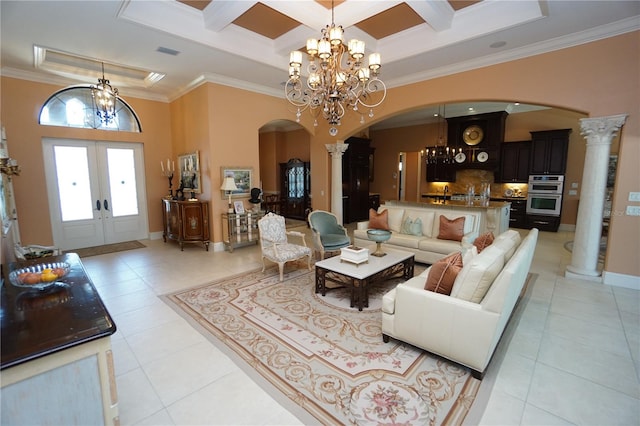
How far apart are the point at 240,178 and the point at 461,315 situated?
198 inches

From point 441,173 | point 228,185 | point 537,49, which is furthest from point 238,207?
point 441,173

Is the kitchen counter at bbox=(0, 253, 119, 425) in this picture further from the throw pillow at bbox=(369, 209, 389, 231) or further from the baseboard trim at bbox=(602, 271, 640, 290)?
the baseboard trim at bbox=(602, 271, 640, 290)

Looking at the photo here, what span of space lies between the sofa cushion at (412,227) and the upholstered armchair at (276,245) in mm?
1909

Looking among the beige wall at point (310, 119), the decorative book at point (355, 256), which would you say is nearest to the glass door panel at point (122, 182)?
the beige wall at point (310, 119)

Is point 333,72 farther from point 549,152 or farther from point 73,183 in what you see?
point 549,152

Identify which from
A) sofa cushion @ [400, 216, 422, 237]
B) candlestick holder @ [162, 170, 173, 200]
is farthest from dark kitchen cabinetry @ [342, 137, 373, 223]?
candlestick holder @ [162, 170, 173, 200]

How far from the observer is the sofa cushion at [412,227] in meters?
5.22

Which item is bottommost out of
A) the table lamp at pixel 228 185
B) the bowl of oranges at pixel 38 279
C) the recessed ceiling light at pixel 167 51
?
the bowl of oranges at pixel 38 279

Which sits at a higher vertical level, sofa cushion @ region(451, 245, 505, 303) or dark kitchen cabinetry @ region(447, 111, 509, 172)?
dark kitchen cabinetry @ region(447, 111, 509, 172)

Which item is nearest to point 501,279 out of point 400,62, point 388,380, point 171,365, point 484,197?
point 388,380

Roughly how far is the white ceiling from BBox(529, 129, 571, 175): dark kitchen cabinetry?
162 inches

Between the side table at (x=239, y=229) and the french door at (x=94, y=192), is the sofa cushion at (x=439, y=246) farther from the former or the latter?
the french door at (x=94, y=192)

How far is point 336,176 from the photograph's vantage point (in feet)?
24.2

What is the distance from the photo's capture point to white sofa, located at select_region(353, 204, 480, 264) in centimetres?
468
